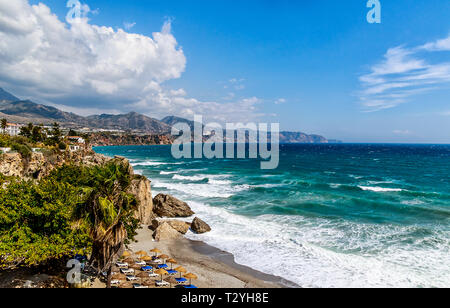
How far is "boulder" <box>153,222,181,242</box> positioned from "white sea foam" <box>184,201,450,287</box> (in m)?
1.64

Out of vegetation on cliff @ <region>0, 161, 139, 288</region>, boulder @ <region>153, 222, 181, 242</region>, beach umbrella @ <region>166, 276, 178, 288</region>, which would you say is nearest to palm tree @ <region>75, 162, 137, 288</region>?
vegetation on cliff @ <region>0, 161, 139, 288</region>

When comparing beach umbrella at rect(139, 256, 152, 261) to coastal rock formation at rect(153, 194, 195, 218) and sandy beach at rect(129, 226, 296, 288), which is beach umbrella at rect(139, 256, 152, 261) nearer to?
sandy beach at rect(129, 226, 296, 288)

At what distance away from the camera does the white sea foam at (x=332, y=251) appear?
18.2m

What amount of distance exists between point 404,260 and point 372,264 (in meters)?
3.00

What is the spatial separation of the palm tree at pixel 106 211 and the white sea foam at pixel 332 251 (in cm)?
1054

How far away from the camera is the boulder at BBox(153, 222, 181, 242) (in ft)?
85.2

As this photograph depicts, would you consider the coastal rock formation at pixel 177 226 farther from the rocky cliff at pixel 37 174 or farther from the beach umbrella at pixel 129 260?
the beach umbrella at pixel 129 260

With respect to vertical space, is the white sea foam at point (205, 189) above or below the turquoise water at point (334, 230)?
above

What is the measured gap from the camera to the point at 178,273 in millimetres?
18891

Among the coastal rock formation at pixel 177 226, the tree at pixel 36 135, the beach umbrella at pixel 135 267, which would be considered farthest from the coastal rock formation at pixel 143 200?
the tree at pixel 36 135
